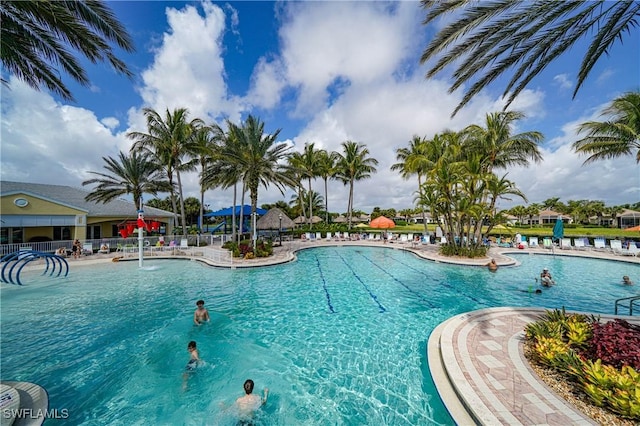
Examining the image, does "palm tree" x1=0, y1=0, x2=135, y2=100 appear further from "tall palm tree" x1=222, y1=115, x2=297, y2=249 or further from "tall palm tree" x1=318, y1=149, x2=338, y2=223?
"tall palm tree" x1=318, y1=149, x2=338, y2=223

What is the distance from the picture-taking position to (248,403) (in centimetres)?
403

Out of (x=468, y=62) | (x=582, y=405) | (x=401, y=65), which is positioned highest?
(x=401, y=65)

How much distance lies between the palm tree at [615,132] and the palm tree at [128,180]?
31.5 m

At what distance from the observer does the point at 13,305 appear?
8.82 m

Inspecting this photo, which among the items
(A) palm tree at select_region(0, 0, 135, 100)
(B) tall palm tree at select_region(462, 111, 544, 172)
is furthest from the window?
(B) tall palm tree at select_region(462, 111, 544, 172)

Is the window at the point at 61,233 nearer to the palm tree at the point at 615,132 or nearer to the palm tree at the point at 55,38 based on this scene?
the palm tree at the point at 55,38

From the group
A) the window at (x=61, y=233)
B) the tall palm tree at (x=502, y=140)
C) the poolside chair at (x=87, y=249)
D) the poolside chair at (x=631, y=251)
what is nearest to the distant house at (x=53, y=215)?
the window at (x=61, y=233)

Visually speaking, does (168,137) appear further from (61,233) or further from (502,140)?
(502,140)

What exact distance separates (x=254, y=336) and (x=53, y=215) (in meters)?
21.4

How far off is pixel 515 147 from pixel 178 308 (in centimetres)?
2150

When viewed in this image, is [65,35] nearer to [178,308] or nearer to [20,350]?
[20,350]

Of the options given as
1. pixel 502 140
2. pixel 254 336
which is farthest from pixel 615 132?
pixel 254 336

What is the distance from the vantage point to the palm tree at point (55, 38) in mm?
4875

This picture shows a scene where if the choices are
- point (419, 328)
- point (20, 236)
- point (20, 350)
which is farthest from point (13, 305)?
point (20, 236)
